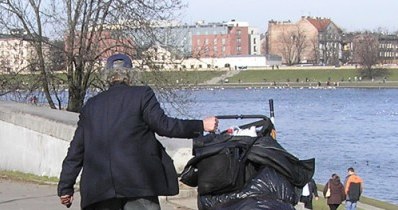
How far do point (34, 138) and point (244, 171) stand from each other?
27.8 ft

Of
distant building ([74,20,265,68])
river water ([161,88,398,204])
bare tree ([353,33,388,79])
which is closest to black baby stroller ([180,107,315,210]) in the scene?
distant building ([74,20,265,68])

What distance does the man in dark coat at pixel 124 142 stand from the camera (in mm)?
5590

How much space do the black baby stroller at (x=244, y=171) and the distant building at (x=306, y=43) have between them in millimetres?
170366

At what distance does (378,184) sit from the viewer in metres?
31.2

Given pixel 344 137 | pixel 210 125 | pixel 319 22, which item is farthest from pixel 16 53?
pixel 319 22

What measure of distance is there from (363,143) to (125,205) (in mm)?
41267

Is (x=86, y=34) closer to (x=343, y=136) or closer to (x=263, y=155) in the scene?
(x=263, y=155)

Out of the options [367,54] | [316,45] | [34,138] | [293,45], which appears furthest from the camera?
[293,45]

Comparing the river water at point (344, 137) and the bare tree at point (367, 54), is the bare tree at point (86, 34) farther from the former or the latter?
the bare tree at point (367, 54)

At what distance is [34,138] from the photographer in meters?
13.4

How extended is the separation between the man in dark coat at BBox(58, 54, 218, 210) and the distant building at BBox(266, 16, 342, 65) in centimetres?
17019

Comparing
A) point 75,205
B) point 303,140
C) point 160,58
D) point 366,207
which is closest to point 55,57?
point 160,58

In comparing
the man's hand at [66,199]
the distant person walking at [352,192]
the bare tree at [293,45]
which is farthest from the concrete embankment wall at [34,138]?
the bare tree at [293,45]

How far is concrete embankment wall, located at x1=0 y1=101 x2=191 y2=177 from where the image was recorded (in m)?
12.5
